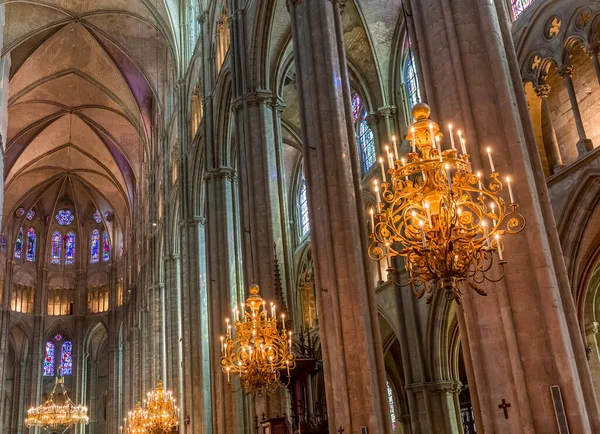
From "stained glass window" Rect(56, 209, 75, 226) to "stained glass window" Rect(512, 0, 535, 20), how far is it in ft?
122

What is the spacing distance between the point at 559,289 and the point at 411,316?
978 centimetres

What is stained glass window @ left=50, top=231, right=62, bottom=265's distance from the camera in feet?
147

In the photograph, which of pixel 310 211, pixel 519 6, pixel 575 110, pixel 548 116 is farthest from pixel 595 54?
pixel 310 211

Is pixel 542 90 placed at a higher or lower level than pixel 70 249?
lower

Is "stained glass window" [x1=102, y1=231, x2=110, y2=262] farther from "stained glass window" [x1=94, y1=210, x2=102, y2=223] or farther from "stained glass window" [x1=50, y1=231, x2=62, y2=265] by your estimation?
"stained glass window" [x1=50, y1=231, x2=62, y2=265]

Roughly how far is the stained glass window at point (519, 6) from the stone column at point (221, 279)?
1006 cm

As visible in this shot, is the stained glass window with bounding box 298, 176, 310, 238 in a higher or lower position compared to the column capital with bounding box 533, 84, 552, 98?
→ higher

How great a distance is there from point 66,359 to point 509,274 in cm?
4091

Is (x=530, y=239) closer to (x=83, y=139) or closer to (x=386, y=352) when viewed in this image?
(x=386, y=352)

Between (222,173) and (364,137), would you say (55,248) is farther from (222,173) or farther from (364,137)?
(364,137)

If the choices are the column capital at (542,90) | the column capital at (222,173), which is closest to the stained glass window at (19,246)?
the column capital at (222,173)

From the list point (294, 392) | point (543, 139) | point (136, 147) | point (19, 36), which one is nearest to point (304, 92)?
point (543, 139)

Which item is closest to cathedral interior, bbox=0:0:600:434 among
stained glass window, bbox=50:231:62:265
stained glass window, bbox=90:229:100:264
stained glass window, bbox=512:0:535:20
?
stained glass window, bbox=512:0:535:20

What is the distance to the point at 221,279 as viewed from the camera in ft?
64.4
